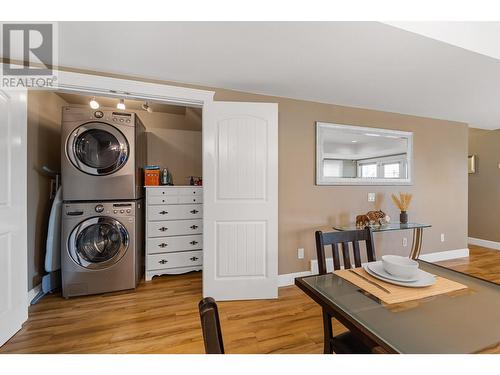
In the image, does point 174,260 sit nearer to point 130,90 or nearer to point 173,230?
point 173,230

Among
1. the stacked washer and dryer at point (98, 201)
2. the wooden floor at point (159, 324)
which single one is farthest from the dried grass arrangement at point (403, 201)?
the stacked washer and dryer at point (98, 201)

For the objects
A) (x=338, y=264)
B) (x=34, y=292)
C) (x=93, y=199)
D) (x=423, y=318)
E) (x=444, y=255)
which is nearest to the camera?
(x=423, y=318)

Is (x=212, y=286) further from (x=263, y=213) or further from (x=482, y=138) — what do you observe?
(x=482, y=138)

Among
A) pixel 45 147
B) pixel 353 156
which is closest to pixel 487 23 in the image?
pixel 353 156

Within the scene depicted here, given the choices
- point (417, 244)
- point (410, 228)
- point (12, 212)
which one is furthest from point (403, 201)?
point (12, 212)

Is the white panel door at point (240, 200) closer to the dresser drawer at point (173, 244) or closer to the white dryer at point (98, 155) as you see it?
the dresser drawer at point (173, 244)

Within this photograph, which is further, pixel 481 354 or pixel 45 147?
pixel 45 147

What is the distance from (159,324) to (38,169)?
1.99 metres

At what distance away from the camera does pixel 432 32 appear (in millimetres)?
1505

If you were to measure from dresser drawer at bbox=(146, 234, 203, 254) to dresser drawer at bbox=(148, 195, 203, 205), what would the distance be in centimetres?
46

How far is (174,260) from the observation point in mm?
2867

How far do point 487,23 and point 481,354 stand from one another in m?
2.14

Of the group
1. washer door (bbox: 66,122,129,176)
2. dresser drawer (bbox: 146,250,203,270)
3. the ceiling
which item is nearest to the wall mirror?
the ceiling

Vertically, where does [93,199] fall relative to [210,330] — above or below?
above
